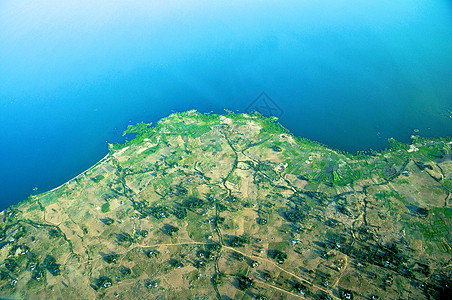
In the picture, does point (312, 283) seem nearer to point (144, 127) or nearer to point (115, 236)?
point (115, 236)

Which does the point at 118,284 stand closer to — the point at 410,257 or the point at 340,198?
the point at 340,198

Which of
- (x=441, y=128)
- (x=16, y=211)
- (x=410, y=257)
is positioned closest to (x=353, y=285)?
(x=410, y=257)

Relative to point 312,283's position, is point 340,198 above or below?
above

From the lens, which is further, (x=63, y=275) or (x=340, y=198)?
(x=340, y=198)

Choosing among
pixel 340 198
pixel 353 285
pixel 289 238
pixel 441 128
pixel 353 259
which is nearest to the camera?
pixel 353 285

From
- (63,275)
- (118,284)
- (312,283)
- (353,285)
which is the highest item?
(353,285)

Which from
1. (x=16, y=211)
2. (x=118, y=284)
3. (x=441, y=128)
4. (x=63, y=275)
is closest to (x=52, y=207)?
(x=16, y=211)

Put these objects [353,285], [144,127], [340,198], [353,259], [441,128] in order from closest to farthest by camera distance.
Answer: [353,285] → [353,259] → [340,198] → [441,128] → [144,127]
